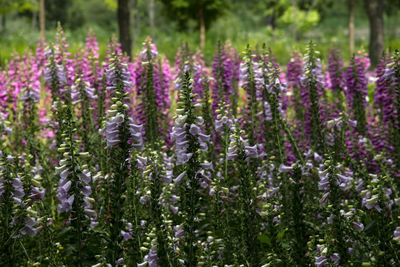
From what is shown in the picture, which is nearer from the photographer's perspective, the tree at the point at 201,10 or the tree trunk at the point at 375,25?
the tree trunk at the point at 375,25

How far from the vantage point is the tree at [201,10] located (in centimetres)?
2305

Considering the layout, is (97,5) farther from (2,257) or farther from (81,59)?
(2,257)

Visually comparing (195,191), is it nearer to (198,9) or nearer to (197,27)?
(198,9)

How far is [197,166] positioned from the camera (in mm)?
2635

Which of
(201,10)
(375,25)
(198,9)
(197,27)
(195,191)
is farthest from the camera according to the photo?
(197,27)

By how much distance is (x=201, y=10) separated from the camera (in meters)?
23.4

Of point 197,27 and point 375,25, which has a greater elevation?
point 375,25

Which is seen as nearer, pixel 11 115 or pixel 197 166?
pixel 197 166

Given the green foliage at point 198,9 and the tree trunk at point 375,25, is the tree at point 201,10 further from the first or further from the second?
the tree trunk at point 375,25

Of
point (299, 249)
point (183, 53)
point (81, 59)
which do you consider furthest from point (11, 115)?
point (299, 249)

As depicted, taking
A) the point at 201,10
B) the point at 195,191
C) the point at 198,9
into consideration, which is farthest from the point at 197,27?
the point at 195,191

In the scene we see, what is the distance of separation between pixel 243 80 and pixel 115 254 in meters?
3.00

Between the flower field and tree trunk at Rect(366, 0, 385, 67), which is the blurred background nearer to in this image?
tree trunk at Rect(366, 0, 385, 67)

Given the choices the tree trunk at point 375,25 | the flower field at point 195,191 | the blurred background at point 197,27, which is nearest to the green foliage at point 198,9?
the blurred background at point 197,27
